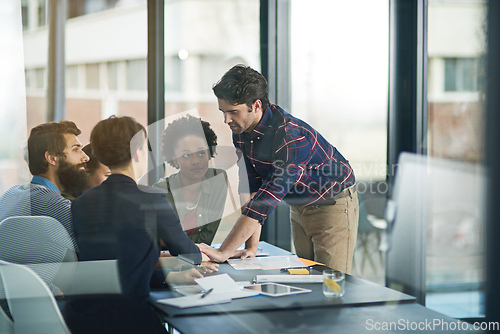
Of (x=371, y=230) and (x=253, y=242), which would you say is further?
(x=371, y=230)

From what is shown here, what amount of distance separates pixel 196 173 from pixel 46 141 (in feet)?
2.64

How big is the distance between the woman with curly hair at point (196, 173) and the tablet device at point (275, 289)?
0.86 m

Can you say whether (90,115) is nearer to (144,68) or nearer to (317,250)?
(144,68)

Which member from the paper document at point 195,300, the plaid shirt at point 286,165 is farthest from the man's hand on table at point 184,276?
the plaid shirt at point 286,165

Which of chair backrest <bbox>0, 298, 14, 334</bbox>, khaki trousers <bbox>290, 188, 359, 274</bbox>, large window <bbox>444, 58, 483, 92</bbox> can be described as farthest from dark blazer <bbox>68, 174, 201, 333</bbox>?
large window <bbox>444, 58, 483, 92</bbox>

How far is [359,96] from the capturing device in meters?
2.91

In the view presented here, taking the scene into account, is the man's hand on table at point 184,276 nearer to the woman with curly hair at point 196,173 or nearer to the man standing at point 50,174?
the man standing at point 50,174

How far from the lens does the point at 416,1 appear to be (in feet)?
8.68

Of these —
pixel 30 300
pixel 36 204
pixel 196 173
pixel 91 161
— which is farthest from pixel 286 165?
pixel 30 300

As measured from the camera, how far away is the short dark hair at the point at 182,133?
2627mm

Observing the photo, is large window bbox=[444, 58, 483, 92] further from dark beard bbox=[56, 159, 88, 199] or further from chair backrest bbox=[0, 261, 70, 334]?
chair backrest bbox=[0, 261, 70, 334]

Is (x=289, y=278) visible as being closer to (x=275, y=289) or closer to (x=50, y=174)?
(x=275, y=289)

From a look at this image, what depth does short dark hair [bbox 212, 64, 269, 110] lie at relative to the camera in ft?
7.79

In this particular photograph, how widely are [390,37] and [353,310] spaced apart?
1.81 meters
